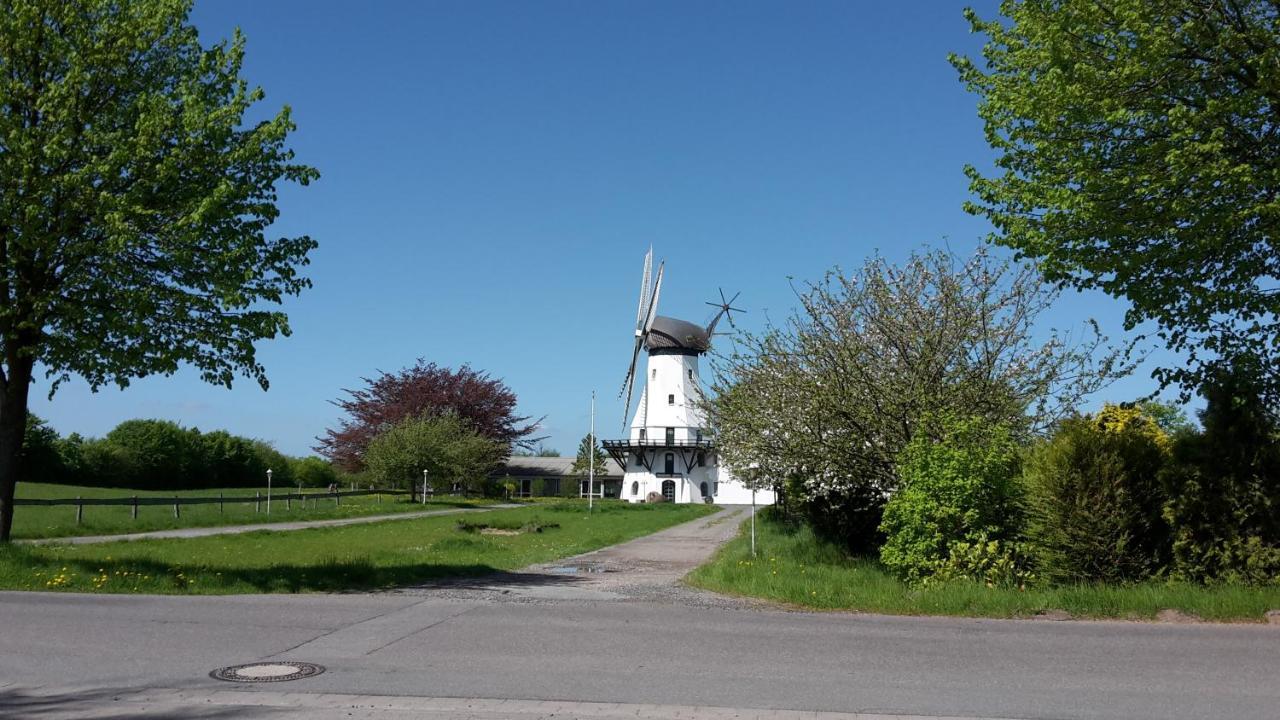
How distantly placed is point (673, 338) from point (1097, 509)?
7233 cm

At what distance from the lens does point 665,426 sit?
84.8 meters

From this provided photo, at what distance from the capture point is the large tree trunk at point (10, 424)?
1658cm

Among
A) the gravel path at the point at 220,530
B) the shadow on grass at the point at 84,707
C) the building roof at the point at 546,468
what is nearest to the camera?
the shadow on grass at the point at 84,707

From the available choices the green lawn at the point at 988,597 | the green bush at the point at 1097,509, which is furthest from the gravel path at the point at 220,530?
the green bush at the point at 1097,509

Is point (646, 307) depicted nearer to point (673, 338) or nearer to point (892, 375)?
point (673, 338)

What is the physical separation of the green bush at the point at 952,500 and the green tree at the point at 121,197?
10.6 m

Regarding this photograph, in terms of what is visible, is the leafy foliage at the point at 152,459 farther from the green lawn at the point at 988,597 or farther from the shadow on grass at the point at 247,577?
the green lawn at the point at 988,597

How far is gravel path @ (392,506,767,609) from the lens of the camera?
1430cm

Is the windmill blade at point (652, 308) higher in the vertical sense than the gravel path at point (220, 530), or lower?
higher

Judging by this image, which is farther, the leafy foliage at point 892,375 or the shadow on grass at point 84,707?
the leafy foliage at point 892,375

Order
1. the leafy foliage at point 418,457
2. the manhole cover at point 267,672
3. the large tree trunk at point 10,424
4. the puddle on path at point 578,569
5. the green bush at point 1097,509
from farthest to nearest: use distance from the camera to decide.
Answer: the leafy foliage at point 418,457, the puddle on path at point 578,569, the large tree trunk at point 10,424, the green bush at point 1097,509, the manhole cover at point 267,672

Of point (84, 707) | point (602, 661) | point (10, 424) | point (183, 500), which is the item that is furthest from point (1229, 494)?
point (183, 500)

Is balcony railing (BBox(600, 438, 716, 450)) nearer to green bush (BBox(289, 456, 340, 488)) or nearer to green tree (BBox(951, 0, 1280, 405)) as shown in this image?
green bush (BBox(289, 456, 340, 488))

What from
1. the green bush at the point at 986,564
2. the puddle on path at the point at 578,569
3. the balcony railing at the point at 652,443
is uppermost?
the balcony railing at the point at 652,443
